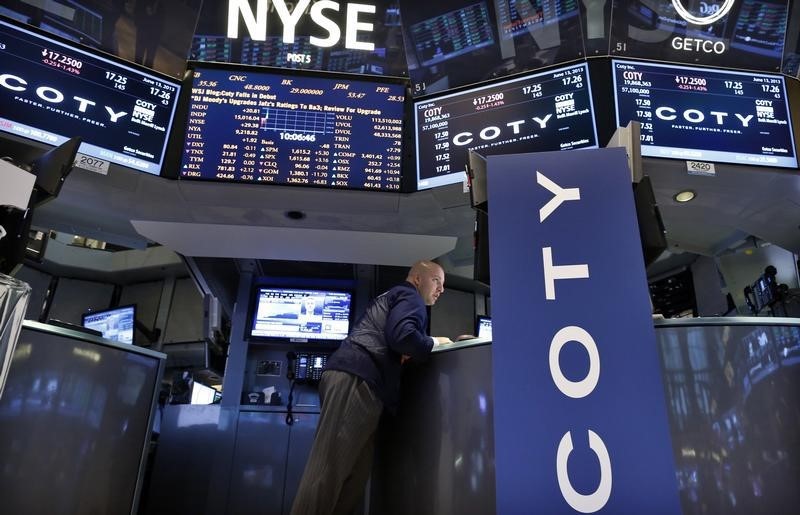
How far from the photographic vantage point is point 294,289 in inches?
208

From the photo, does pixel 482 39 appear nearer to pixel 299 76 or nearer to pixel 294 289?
pixel 299 76

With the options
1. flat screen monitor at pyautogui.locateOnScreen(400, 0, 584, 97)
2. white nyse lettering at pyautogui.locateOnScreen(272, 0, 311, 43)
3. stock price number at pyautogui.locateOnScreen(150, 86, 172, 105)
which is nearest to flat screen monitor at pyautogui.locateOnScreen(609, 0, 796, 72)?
flat screen monitor at pyautogui.locateOnScreen(400, 0, 584, 97)

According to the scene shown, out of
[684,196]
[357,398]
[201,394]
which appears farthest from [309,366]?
[684,196]

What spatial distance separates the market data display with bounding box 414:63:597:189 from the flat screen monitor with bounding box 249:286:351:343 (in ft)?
6.79

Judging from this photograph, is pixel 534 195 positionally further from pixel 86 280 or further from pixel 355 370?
pixel 86 280

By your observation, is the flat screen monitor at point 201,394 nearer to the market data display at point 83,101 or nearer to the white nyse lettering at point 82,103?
the market data display at point 83,101

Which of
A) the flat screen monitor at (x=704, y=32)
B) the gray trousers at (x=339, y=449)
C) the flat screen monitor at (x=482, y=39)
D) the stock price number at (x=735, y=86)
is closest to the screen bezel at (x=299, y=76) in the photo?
the flat screen monitor at (x=482, y=39)

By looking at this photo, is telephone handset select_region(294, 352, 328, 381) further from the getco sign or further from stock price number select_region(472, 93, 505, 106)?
the getco sign

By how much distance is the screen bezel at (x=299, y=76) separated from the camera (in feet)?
11.2

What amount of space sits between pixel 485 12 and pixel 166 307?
7.15 m

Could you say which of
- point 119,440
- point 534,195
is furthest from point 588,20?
point 119,440

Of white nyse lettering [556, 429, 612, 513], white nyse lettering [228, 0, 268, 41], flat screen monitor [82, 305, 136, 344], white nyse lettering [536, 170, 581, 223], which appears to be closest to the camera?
white nyse lettering [556, 429, 612, 513]

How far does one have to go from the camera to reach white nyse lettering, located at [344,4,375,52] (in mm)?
3729

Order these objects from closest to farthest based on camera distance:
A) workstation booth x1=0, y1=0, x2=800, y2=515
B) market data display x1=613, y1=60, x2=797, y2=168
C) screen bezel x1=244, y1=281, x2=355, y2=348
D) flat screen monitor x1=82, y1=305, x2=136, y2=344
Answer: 1. workstation booth x1=0, y1=0, x2=800, y2=515
2. market data display x1=613, y1=60, x2=797, y2=168
3. screen bezel x1=244, y1=281, x2=355, y2=348
4. flat screen monitor x1=82, y1=305, x2=136, y2=344
